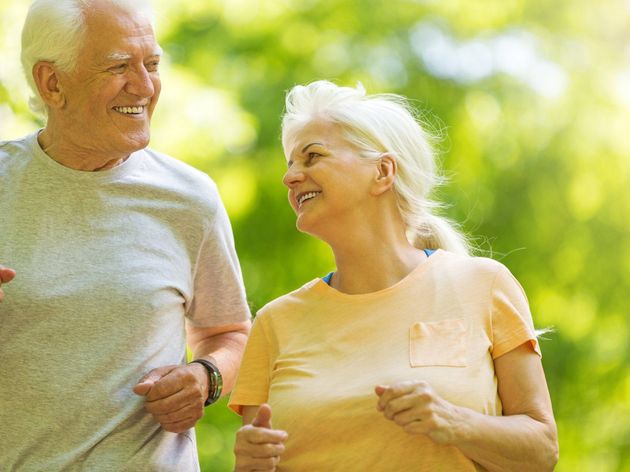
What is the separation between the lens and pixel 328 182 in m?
2.26

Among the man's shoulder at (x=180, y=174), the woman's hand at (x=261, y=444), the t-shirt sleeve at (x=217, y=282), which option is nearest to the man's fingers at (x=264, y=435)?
the woman's hand at (x=261, y=444)

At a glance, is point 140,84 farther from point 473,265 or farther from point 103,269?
point 473,265

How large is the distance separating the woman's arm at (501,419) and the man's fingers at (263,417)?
0.73ft

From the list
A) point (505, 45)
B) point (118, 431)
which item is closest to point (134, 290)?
point (118, 431)

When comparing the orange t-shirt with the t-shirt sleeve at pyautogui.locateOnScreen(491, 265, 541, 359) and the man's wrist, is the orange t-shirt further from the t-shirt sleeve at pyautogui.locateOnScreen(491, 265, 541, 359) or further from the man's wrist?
the man's wrist

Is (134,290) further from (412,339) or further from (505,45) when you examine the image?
(505,45)

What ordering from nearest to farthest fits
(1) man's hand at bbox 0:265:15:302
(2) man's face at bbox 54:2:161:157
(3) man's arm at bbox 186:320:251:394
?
(1) man's hand at bbox 0:265:15:302
(2) man's face at bbox 54:2:161:157
(3) man's arm at bbox 186:320:251:394

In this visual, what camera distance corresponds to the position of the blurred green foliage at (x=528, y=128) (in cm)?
648

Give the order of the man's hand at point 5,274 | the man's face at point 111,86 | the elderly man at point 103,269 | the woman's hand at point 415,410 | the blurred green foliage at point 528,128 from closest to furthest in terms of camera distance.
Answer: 1. the woman's hand at point 415,410
2. the man's hand at point 5,274
3. the elderly man at point 103,269
4. the man's face at point 111,86
5. the blurred green foliage at point 528,128

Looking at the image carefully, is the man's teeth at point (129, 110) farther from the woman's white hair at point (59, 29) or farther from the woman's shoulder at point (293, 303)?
the woman's shoulder at point (293, 303)

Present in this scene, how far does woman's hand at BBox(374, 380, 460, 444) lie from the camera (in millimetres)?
1896

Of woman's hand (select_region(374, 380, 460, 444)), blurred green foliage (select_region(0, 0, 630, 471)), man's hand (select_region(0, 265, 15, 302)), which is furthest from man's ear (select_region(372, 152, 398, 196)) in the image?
blurred green foliage (select_region(0, 0, 630, 471))

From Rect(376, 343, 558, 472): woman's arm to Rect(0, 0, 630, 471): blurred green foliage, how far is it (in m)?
4.26

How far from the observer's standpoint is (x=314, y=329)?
224cm
